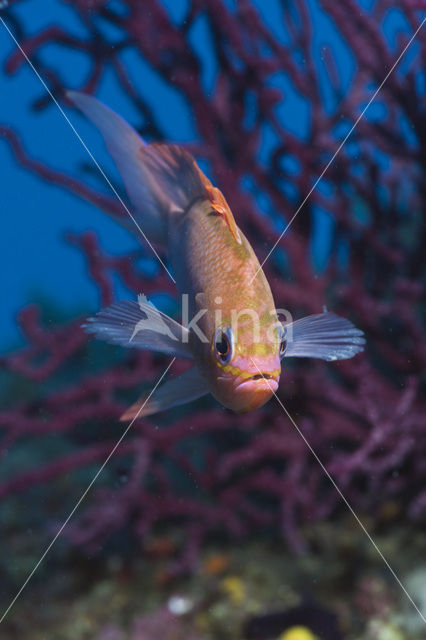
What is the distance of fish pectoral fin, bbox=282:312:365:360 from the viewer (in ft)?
5.18

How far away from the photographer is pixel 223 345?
135 cm

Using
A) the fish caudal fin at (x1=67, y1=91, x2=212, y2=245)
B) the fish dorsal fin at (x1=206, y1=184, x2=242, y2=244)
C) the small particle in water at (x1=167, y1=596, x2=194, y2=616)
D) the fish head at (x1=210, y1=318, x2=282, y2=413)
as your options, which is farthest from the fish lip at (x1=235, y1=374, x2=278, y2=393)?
the small particle in water at (x1=167, y1=596, x2=194, y2=616)

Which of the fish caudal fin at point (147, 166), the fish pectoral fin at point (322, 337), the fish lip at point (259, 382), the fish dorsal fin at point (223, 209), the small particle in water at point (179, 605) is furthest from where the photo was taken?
the small particle in water at point (179, 605)

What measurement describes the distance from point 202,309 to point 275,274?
2.05 meters

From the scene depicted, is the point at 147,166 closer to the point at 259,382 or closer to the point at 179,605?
the point at 259,382

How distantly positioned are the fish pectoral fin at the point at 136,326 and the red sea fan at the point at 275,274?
5.64 feet

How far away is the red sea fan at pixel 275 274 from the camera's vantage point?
10.5 ft

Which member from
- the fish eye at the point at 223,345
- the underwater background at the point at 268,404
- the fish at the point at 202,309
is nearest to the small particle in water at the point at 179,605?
the underwater background at the point at 268,404

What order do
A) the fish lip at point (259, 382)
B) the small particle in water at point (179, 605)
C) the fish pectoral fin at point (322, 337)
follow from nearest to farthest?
the fish lip at point (259, 382) → the fish pectoral fin at point (322, 337) → the small particle in water at point (179, 605)

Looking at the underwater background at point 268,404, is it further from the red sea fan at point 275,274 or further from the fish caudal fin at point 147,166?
the fish caudal fin at point 147,166

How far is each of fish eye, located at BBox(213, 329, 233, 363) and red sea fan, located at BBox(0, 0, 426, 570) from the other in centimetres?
181

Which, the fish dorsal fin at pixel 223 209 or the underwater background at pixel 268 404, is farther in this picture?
the underwater background at pixel 268 404

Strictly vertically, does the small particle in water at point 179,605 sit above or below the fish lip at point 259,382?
below

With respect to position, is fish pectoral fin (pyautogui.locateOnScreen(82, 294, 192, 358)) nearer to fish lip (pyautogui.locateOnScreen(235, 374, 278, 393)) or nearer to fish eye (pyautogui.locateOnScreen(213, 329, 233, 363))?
fish eye (pyautogui.locateOnScreen(213, 329, 233, 363))
